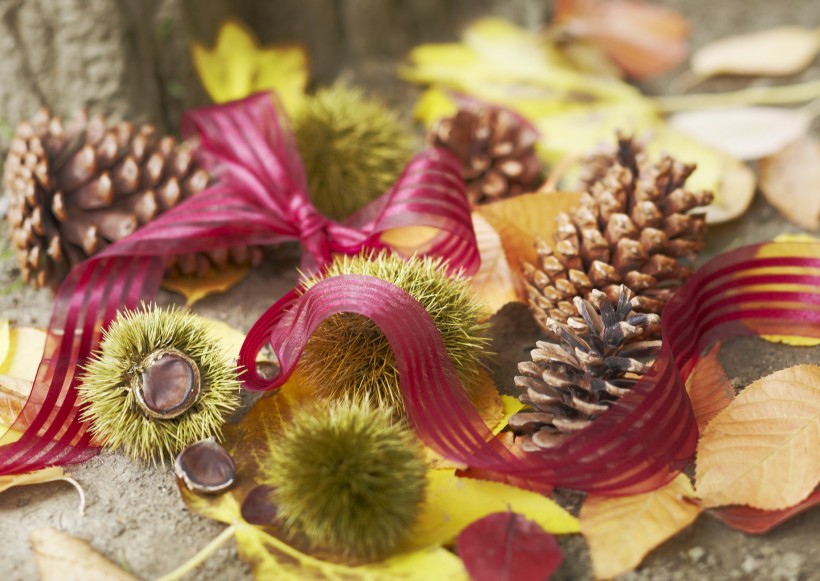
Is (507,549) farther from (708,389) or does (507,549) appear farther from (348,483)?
(708,389)

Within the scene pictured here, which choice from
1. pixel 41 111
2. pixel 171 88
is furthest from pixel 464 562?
pixel 171 88

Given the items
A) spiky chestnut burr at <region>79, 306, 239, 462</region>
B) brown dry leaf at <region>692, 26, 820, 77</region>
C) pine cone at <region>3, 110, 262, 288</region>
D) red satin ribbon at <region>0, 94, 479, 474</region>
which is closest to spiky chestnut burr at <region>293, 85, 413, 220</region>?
red satin ribbon at <region>0, 94, 479, 474</region>

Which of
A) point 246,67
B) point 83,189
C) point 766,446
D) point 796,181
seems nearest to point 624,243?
point 766,446

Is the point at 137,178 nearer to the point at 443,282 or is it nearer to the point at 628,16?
the point at 443,282

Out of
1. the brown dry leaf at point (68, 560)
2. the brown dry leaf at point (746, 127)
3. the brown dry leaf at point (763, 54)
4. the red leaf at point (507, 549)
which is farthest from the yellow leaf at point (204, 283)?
the brown dry leaf at point (763, 54)

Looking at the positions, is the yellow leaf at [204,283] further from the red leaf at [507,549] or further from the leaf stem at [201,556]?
the red leaf at [507,549]

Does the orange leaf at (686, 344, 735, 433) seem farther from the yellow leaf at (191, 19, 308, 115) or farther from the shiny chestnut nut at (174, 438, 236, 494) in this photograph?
the yellow leaf at (191, 19, 308, 115)
